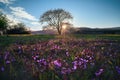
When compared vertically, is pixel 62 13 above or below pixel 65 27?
above

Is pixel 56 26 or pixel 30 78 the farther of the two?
pixel 56 26

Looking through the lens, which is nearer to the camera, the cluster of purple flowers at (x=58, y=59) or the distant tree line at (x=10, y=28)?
the cluster of purple flowers at (x=58, y=59)

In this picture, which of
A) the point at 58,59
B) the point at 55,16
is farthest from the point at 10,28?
the point at 58,59

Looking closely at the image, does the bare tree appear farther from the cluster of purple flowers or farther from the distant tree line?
the cluster of purple flowers

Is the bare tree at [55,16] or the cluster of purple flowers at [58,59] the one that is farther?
the bare tree at [55,16]

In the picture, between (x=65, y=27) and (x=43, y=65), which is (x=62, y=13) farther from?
(x=43, y=65)

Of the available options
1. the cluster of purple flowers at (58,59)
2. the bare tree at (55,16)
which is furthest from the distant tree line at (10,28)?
the cluster of purple flowers at (58,59)

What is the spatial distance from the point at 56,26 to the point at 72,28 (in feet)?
23.5

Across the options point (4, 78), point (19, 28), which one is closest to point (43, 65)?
point (4, 78)

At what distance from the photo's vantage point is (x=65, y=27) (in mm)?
67312

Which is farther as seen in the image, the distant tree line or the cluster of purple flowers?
the distant tree line

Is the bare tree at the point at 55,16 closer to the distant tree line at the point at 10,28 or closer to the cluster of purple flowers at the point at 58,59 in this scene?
the distant tree line at the point at 10,28

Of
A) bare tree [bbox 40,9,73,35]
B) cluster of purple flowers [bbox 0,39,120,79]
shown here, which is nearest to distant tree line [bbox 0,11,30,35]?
bare tree [bbox 40,9,73,35]

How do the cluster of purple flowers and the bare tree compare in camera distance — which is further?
the bare tree
